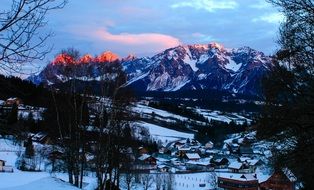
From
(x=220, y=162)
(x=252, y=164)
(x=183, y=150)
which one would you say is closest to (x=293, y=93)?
(x=252, y=164)

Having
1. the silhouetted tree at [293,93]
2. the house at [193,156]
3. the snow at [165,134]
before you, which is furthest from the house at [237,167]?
the silhouetted tree at [293,93]

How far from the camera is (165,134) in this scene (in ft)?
494

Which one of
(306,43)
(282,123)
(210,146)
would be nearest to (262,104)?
(282,123)

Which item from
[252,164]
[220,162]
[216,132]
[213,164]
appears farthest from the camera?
[216,132]

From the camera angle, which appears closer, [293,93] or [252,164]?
[293,93]

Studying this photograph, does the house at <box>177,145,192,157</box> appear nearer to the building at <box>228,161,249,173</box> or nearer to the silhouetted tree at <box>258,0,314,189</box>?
the building at <box>228,161,249,173</box>

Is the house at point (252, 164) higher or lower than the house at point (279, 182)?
lower

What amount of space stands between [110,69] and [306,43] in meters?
10.8

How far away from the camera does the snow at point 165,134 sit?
14366cm

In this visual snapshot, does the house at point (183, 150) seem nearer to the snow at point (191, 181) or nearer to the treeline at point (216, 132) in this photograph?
the treeline at point (216, 132)

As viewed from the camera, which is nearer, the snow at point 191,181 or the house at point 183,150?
the snow at point 191,181

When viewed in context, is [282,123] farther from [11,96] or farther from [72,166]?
[72,166]

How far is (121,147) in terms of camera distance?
2308 cm

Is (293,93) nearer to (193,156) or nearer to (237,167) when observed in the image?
(237,167)
